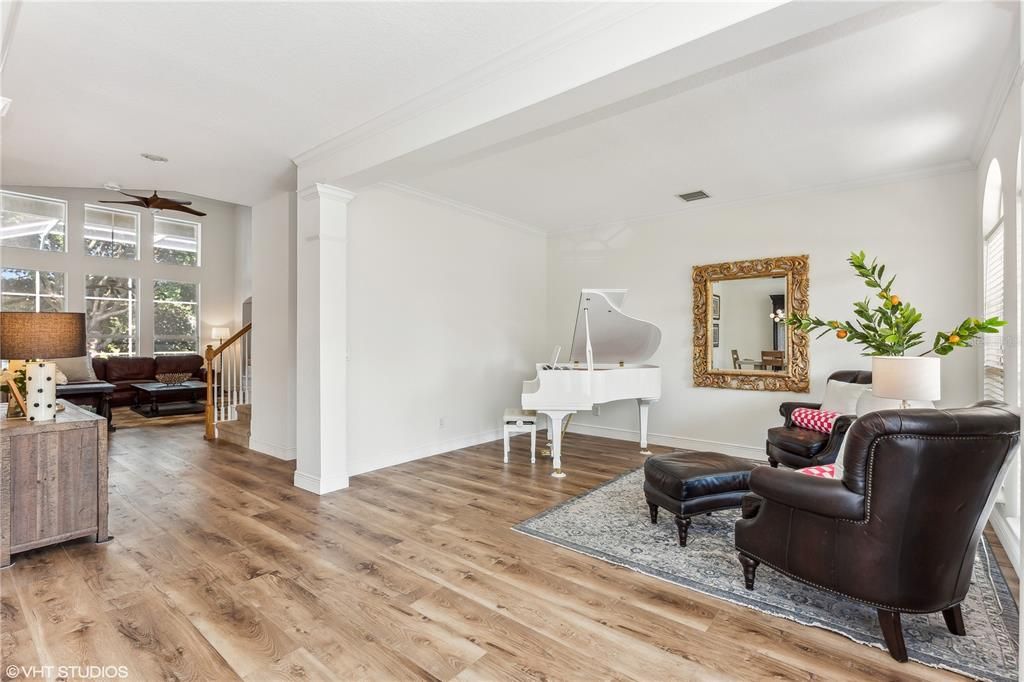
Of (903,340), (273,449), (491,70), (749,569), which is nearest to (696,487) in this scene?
(749,569)

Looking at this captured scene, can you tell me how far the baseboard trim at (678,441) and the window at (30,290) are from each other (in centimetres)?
929

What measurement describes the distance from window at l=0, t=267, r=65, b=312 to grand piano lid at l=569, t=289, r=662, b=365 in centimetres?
935

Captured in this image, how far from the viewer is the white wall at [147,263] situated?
28.0 feet

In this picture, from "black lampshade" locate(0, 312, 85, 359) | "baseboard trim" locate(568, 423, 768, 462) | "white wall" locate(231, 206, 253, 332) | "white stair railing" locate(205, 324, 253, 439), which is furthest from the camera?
"white wall" locate(231, 206, 253, 332)

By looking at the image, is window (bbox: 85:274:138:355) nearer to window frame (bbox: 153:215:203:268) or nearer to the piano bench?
window frame (bbox: 153:215:203:268)

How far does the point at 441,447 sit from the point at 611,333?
2200 millimetres

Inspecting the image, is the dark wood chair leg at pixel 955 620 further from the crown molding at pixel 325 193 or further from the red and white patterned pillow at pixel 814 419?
the crown molding at pixel 325 193

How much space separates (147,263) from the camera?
9.55 metres

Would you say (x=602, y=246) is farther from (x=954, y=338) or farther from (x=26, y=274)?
(x=26, y=274)

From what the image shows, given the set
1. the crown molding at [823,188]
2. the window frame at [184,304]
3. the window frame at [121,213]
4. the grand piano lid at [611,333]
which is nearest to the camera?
the crown molding at [823,188]

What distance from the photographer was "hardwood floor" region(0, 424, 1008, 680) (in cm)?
183

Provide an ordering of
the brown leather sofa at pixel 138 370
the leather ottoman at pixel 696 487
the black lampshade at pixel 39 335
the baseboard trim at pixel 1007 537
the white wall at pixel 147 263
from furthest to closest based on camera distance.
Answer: the white wall at pixel 147 263 < the brown leather sofa at pixel 138 370 < the leather ottoman at pixel 696 487 < the baseboard trim at pixel 1007 537 < the black lampshade at pixel 39 335

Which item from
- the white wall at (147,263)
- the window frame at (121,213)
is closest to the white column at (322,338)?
the white wall at (147,263)

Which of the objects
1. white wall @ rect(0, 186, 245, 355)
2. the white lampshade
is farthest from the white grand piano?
white wall @ rect(0, 186, 245, 355)
